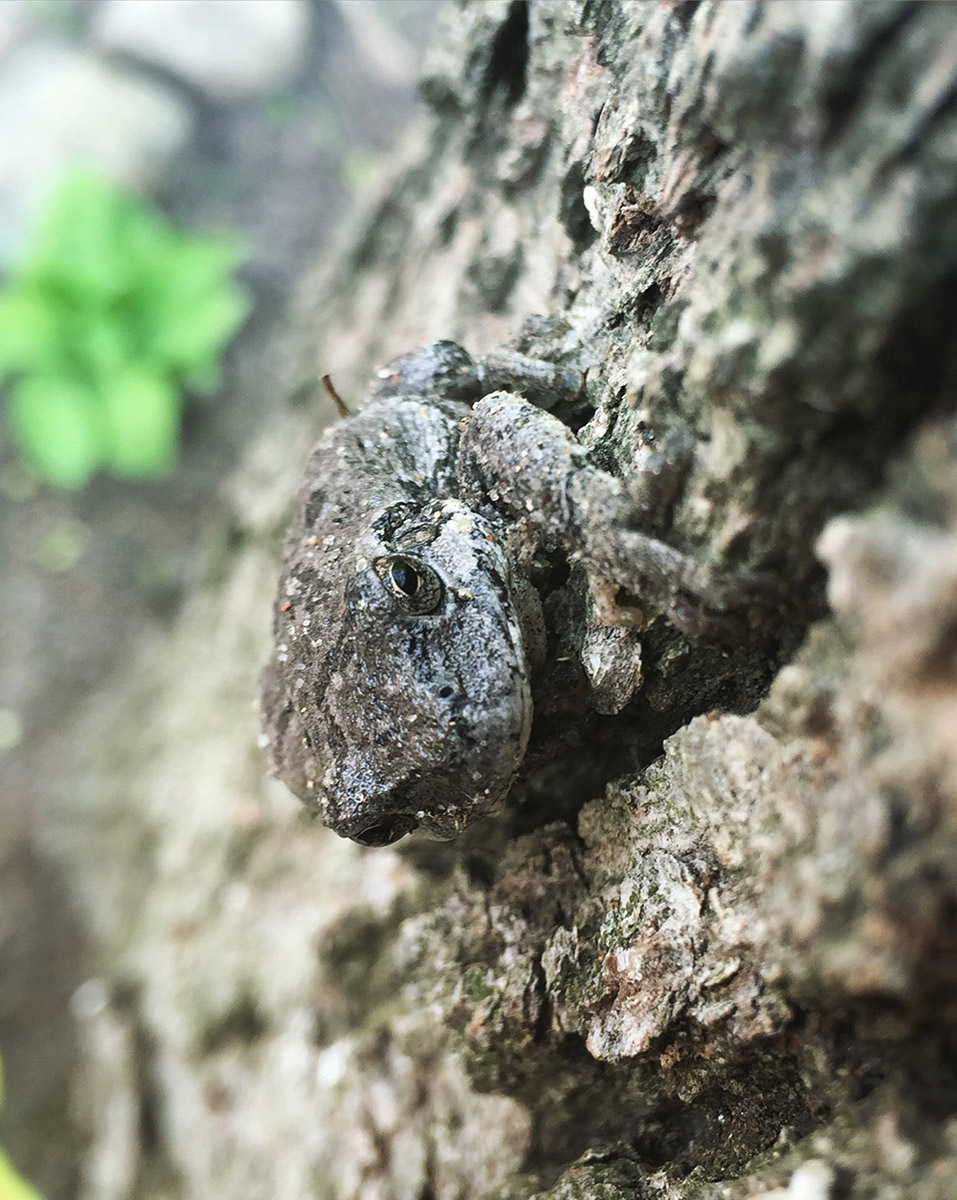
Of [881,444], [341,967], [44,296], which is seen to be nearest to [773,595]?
[881,444]

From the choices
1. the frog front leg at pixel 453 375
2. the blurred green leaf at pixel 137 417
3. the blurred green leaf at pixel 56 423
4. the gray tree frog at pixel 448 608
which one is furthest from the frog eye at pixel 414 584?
the blurred green leaf at pixel 56 423

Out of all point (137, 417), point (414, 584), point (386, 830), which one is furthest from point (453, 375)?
point (137, 417)

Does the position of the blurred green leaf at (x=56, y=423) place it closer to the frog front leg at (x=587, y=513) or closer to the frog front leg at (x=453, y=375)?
the frog front leg at (x=453, y=375)

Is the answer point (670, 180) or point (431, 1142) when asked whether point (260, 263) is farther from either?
point (431, 1142)

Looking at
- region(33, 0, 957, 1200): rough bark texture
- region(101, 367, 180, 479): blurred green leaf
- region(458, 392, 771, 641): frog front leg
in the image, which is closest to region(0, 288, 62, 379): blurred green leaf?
region(101, 367, 180, 479): blurred green leaf

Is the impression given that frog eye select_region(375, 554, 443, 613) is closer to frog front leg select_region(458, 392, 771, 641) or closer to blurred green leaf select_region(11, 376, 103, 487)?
frog front leg select_region(458, 392, 771, 641)

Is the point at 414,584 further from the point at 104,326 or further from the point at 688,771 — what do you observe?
the point at 104,326
